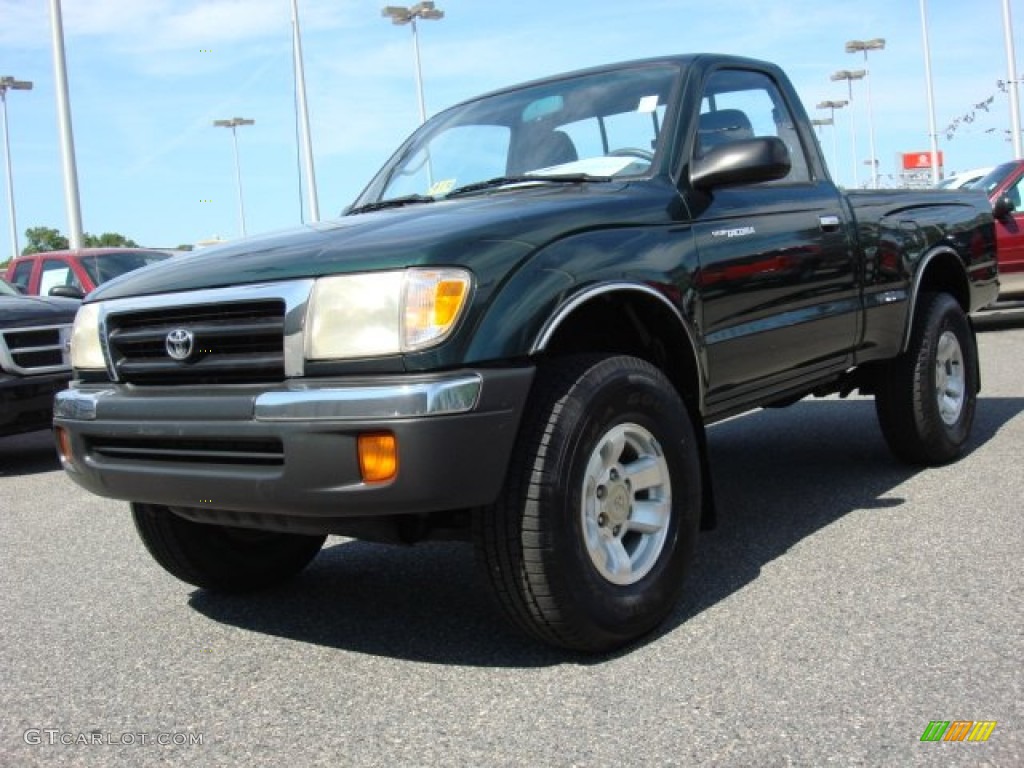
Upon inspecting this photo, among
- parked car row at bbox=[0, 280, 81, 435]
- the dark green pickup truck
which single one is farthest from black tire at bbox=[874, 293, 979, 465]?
parked car row at bbox=[0, 280, 81, 435]

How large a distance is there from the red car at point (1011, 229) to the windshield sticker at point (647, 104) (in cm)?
871

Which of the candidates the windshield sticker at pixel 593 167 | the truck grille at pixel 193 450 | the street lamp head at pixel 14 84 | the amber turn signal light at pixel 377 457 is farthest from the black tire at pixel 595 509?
the street lamp head at pixel 14 84

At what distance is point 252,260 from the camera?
3.10 m

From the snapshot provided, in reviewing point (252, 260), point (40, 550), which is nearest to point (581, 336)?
point (252, 260)

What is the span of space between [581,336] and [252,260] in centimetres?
99

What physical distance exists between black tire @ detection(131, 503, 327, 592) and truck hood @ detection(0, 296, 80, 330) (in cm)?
403

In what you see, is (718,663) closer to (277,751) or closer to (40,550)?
(277,751)

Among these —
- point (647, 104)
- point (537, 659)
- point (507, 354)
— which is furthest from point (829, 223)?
point (537, 659)

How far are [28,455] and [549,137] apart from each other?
5.87 meters

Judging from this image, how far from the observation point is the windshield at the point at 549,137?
395cm

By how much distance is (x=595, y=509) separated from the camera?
10.2ft

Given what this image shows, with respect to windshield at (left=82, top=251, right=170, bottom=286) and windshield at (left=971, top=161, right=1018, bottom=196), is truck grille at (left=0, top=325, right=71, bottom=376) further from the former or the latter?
windshield at (left=971, top=161, right=1018, bottom=196)

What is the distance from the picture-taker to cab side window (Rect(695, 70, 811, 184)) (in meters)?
4.14

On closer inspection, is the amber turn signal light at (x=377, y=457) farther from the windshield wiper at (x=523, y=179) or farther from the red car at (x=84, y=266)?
the red car at (x=84, y=266)
